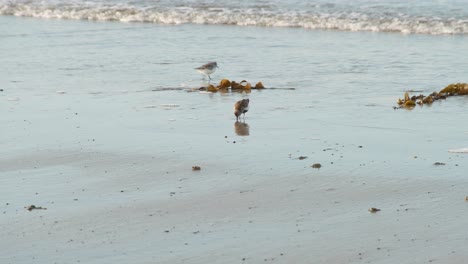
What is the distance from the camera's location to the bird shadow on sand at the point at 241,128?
27.5 ft

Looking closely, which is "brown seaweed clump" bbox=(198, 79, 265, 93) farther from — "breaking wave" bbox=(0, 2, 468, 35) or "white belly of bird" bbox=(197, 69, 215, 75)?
"breaking wave" bbox=(0, 2, 468, 35)

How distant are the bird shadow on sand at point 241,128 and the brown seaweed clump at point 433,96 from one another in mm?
1754

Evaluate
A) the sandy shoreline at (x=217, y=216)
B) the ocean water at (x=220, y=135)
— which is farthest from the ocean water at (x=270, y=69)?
the sandy shoreline at (x=217, y=216)

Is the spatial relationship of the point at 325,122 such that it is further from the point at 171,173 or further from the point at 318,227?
the point at 318,227

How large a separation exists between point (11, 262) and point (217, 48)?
375 inches

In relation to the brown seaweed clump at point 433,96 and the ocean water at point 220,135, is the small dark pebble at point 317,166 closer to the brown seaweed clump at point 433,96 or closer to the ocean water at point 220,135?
the ocean water at point 220,135

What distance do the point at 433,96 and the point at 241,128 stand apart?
7.89 feet

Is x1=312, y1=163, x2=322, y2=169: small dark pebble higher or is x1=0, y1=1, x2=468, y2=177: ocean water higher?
x1=312, y1=163, x2=322, y2=169: small dark pebble

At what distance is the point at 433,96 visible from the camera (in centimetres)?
993

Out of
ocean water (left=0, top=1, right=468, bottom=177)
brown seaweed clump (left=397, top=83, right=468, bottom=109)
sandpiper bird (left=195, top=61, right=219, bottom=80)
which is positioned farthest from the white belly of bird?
brown seaweed clump (left=397, top=83, right=468, bottom=109)

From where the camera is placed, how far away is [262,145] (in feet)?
25.8

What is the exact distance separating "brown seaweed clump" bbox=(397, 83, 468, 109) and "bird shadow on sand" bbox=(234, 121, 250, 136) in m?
1.75

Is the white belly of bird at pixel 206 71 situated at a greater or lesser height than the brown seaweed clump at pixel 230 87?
greater

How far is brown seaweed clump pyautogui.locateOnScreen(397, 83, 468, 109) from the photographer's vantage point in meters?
9.59
